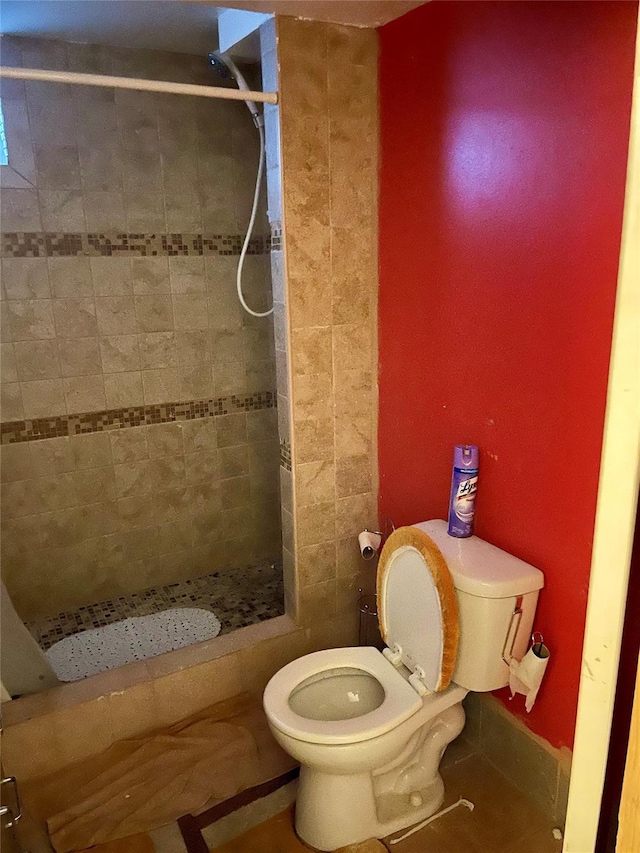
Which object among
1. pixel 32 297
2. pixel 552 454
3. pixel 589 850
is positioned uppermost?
pixel 32 297

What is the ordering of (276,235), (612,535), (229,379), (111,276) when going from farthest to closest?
(229,379) → (111,276) → (276,235) → (612,535)

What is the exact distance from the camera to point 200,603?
290cm

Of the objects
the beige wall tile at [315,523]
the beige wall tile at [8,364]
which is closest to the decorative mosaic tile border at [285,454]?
the beige wall tile at [315,523]

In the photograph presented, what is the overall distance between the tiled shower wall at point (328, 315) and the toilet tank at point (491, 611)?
628 mm

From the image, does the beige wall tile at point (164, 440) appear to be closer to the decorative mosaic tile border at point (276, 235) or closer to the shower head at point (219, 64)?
the decorative mosaic tile border at point (276, 235)

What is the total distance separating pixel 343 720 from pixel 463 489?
71 centimetres

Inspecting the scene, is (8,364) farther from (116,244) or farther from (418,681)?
(418,681)

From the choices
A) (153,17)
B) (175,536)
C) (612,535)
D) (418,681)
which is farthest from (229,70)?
(612,535)

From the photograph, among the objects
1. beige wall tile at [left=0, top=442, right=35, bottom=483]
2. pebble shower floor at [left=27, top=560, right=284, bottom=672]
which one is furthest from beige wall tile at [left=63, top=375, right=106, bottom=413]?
pebble shower floor at [left=27, top=560, right=284, bottom=672]

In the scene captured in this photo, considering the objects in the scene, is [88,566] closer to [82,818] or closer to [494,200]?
[82,818]

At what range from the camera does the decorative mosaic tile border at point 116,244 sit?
8.11ft

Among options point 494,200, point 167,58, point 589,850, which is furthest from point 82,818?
point 167,58

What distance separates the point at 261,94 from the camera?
1.91 metres

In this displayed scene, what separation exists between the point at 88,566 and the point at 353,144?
2045mm
